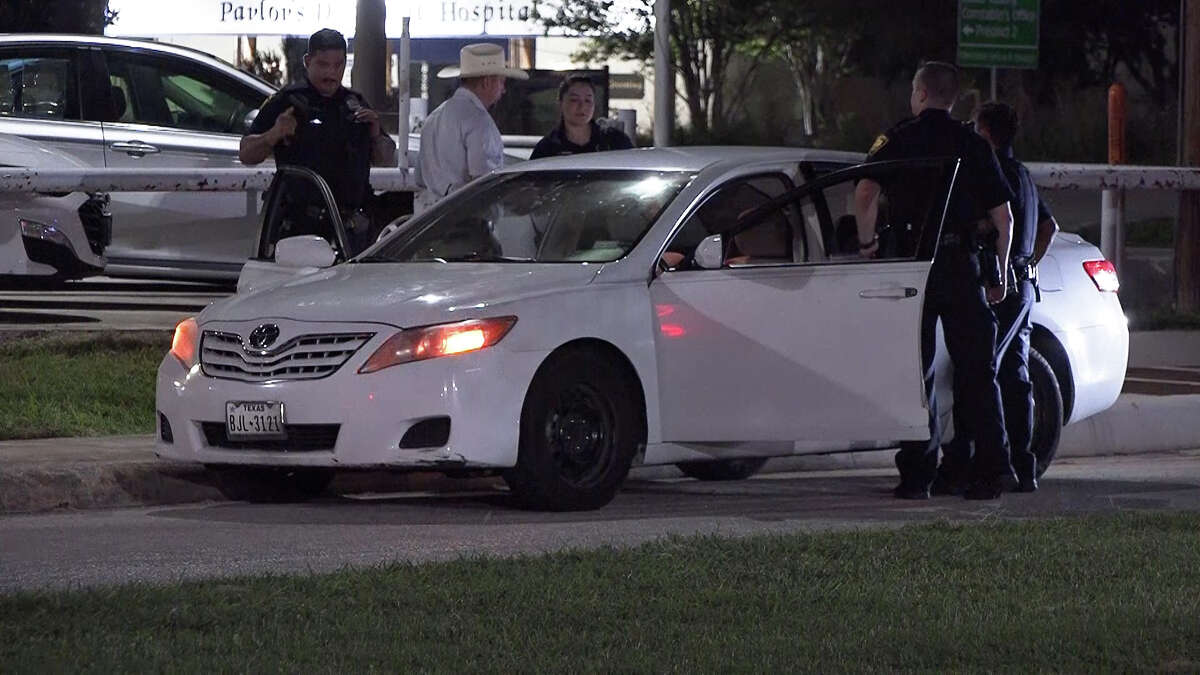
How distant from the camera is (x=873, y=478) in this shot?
10938mm

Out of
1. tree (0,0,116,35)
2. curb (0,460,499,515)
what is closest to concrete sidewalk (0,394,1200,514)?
curb (0,460,499,515)

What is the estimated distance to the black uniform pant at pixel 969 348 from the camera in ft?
30.6

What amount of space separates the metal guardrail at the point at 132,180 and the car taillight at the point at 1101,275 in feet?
14.9

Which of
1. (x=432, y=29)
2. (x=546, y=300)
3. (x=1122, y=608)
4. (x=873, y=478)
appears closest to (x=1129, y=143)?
(x=432, y=29)

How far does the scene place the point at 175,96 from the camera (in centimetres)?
1555

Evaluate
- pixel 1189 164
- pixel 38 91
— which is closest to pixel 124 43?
pixel 38 91

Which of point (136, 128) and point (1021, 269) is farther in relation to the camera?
point (136, 128)

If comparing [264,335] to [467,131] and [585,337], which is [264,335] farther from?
[467,131]

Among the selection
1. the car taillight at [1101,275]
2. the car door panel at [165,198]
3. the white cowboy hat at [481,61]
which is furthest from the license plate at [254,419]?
the car door panel at [165,198]

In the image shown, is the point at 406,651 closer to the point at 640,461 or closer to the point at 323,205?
the point at 640,461

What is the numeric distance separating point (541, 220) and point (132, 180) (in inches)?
153

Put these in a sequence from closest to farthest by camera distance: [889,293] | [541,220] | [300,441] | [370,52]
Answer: [300,441], [889,293], [541,220], [370,52]

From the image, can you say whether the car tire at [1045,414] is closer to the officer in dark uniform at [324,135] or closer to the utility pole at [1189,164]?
the officer in dark uniform at [324,135]

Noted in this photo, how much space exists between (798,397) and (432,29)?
93.2ft
